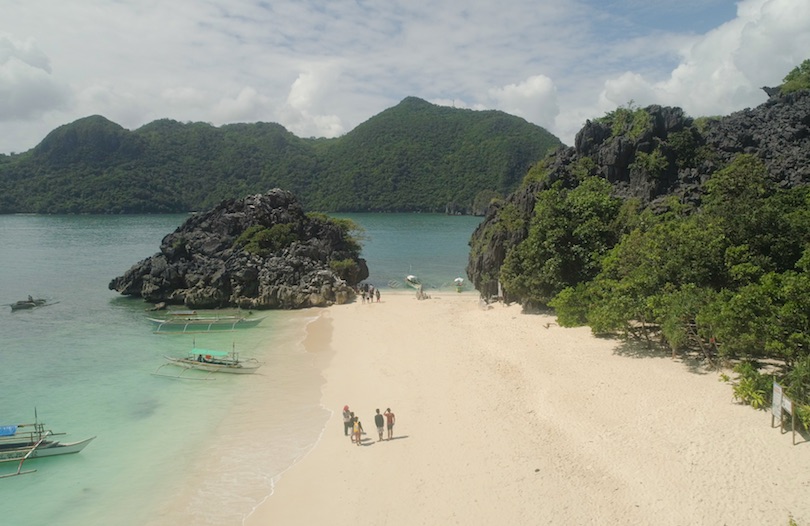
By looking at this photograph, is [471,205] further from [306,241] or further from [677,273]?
[677,273]

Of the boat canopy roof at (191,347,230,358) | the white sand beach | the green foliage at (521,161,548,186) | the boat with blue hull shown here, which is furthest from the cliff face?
the boat with blue hull

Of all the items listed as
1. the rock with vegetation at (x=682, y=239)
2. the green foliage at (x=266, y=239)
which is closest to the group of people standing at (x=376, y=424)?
the rock with vegetation at (x=682, y=239)

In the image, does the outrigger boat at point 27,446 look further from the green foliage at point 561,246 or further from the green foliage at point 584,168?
the green foliage at point 584,168

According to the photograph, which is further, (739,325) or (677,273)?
(677,273)

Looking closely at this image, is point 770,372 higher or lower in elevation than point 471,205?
lower

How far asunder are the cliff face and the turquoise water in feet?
58.1

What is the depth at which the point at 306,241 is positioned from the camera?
165 feet

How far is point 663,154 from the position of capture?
41688mm

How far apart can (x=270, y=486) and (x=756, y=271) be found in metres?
20.4

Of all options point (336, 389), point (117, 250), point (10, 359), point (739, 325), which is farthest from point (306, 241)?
point (117, 250)

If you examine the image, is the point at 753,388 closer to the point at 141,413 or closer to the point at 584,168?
the point at 141,413

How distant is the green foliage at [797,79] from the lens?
49062mm

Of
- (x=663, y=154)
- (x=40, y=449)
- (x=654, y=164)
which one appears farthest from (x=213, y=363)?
(x=663, y=154)

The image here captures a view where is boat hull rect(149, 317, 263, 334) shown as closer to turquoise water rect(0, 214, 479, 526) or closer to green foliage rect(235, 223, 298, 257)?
turquoise water rect(0, 214, 479, 526)
